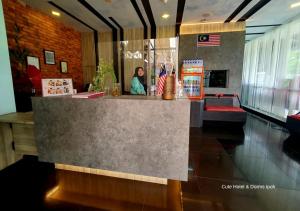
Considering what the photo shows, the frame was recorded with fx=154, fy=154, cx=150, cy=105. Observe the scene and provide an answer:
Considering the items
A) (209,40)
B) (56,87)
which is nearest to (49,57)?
(56,87)

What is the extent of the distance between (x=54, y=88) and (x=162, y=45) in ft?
14.4

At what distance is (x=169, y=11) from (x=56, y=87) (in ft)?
12.2

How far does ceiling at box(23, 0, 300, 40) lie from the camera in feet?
12.3

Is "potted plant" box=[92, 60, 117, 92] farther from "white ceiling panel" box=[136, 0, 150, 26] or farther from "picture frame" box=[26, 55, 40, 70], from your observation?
"picture frame" box=[26, 55, 40, 70]

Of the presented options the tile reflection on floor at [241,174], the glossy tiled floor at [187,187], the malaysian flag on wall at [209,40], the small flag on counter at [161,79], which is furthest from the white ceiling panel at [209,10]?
the glossy tiled floor at [187,187]

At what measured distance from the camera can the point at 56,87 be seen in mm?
1948

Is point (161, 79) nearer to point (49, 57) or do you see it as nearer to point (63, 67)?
point (49, 57)

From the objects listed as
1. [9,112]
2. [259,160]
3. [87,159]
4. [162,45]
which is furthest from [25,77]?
[259,160]

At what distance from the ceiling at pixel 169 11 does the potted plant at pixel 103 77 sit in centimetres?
234

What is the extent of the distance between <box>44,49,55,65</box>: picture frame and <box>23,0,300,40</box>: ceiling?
1.07 metres

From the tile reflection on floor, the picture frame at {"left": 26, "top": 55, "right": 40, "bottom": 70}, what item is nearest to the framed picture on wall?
the picture frame at {"left": 26, "top": 55, "right": 40, "bottom": 70}

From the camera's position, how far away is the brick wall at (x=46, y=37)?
359 centimetres

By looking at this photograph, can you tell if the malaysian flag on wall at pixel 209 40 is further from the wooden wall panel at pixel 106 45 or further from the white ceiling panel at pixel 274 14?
the wooden wall panel at pixel 106 45

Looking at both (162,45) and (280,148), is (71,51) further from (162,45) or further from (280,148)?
(280,148)
